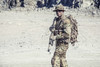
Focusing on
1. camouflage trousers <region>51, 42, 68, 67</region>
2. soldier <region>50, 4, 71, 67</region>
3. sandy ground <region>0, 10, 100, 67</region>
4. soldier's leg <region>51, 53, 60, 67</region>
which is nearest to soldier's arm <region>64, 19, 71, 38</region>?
soldier <region>50, 4, 71, 67</region>

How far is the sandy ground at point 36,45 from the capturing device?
10.3 meters

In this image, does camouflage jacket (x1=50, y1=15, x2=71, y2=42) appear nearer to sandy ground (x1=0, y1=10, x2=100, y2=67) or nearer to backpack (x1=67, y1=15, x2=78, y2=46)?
backpack (x1=67, y1=15, x2=78, y2=46)

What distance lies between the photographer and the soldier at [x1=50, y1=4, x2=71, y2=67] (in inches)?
257

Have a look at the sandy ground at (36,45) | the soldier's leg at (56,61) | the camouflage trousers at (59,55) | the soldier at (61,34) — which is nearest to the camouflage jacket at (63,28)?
the soldier at (61,34)

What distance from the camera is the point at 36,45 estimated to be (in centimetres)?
1355

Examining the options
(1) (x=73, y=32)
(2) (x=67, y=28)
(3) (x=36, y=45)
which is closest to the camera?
(2) (x=67, y=28)

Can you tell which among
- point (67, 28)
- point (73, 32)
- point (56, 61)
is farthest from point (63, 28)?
point (56, 61)

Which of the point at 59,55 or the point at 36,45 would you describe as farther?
the point at 36,45

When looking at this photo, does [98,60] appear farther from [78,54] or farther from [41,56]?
[41,56]

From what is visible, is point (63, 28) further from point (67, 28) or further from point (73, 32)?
point (73, 32)

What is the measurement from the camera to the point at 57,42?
6.70 m

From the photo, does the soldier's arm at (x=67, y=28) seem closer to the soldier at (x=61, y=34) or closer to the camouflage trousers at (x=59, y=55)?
the soldier at (x=61, y=34)

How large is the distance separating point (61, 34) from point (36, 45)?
7.06m

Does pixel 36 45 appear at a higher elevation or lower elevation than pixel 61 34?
lower
